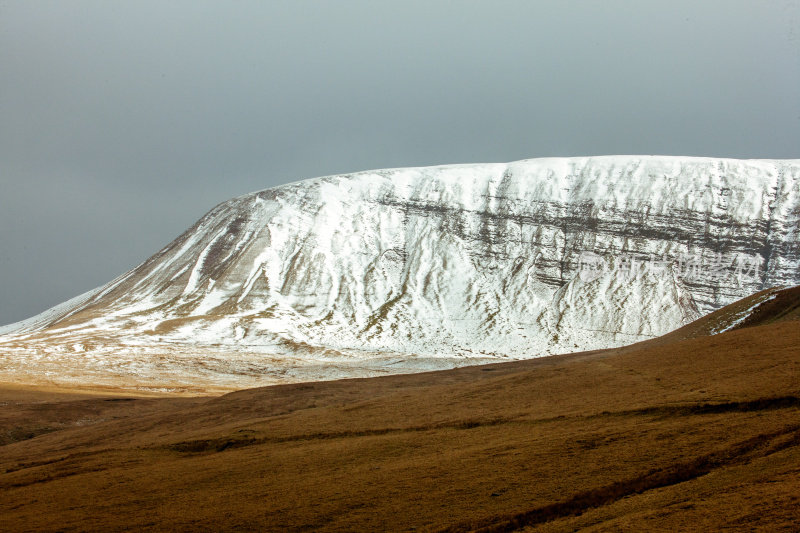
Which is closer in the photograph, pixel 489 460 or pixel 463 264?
pixel 489 460

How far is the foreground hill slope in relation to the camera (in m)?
13.5

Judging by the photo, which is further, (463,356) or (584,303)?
(584,303)

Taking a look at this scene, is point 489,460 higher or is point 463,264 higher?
point 463,264

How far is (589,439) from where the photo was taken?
57.4ft

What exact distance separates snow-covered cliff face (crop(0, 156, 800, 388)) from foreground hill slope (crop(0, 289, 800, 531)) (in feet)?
263

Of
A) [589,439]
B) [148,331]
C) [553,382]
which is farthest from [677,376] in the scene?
[148,331]

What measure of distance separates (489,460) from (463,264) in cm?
12971

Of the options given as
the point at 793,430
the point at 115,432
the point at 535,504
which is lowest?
the point at 115,432

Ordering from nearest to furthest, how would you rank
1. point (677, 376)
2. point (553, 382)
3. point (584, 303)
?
point (677, 376) < point (553, 382) < point (584, 303)

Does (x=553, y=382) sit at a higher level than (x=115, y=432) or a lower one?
higher

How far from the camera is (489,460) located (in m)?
17.3

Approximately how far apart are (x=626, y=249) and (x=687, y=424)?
132 meters

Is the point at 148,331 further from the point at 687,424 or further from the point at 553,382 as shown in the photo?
the point at 687,424

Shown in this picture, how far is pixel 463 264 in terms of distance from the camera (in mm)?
146375
